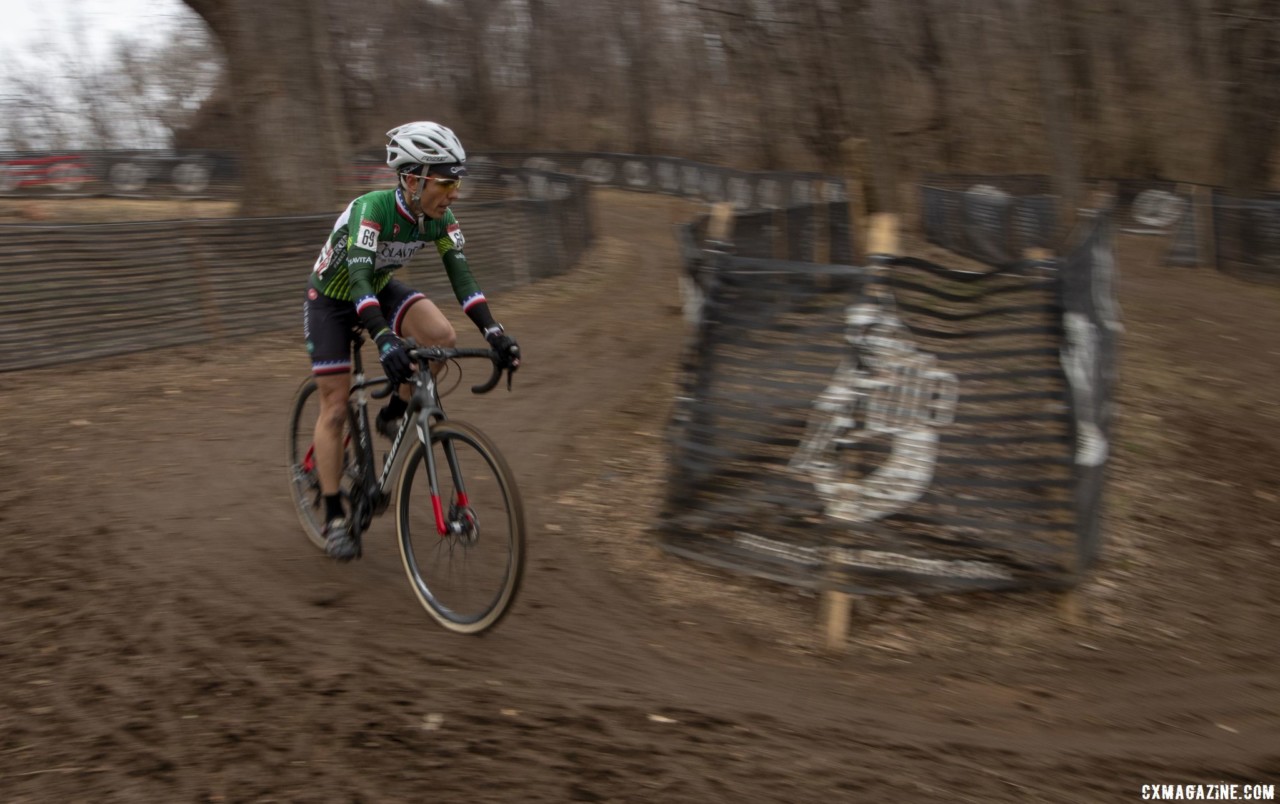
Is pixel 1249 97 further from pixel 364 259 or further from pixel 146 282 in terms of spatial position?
pixel 364 259

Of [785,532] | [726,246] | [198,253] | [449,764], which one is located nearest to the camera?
[449,764]

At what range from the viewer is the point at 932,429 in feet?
18.5

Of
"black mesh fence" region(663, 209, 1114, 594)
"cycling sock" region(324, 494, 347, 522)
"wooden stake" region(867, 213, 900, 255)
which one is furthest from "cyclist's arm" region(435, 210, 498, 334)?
"wooden stake" region(867, 213, 900, 255)

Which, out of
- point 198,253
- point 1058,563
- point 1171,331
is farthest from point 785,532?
point 1171,331

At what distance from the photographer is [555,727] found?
421cm

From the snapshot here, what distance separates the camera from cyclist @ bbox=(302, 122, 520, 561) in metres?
5.09

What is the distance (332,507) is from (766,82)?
1079 inches

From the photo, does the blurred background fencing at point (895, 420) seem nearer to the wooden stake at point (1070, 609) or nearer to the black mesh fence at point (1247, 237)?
the wooden stake at point (1070, 609)

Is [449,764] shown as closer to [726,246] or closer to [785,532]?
[785,532]

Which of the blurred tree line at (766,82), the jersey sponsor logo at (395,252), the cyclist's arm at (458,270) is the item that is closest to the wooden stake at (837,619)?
the cyclist's arm at (458,270)

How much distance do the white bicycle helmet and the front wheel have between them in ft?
4.00

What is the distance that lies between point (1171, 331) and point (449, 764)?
12.0 m

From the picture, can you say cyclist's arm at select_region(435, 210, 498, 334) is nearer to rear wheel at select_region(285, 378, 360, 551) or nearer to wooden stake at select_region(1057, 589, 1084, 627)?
rear wheel at select_region(285, 378, 360, 551)

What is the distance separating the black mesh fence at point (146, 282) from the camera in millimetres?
10656
